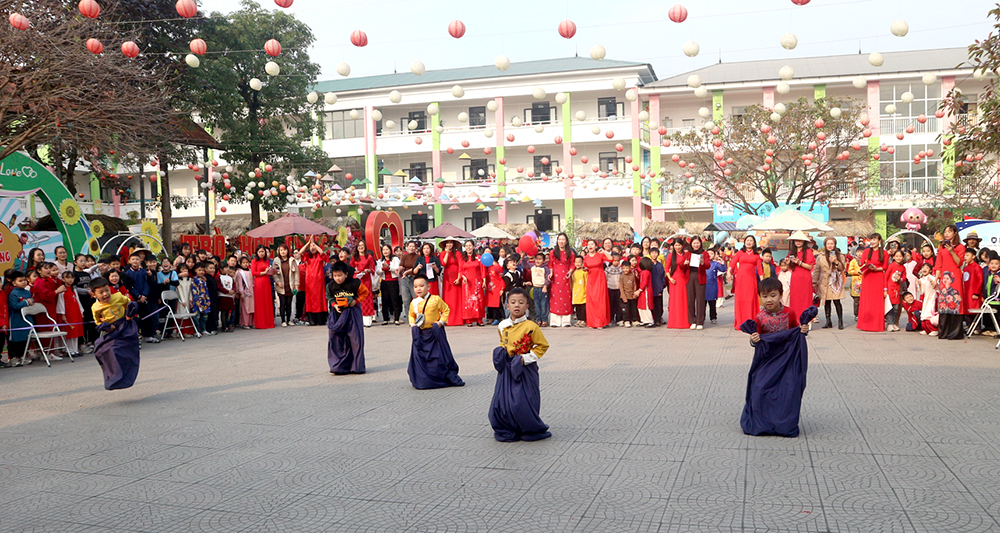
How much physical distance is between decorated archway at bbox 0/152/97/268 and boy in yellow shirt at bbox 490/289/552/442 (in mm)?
13844

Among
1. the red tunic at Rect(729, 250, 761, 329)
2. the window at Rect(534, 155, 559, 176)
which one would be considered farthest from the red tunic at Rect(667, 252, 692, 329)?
the window at Rect(534, 155, 559, 176)

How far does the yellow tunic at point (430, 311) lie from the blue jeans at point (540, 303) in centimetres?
666

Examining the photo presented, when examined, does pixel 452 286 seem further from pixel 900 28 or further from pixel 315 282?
pixel 900 28

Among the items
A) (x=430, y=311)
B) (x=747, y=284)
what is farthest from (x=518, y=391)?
(x=747, y=284)

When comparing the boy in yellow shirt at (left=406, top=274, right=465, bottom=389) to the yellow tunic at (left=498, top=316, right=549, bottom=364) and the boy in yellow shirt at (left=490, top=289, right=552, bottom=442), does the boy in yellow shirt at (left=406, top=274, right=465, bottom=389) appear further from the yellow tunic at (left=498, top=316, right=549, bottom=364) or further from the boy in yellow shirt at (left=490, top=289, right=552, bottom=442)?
the boy in yellow shirt at (left=490, top=289, right=552, bottom=442)

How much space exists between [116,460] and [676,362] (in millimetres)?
6634

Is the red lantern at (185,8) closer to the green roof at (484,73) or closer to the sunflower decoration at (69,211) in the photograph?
the sunflower decoration at (69,211)

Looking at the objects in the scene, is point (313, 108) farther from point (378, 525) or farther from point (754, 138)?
point (378, 525)

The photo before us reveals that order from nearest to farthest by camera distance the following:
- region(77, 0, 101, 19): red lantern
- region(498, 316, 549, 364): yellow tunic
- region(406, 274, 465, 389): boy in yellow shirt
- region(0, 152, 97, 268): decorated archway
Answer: region(498, 316, 549, 364): yellow tunic → region(406, 274, 465, 389): boy in yellow shirt → region(77, 0, 101, 19): red lantern → region(0, 152, 97, 268): decorated archway

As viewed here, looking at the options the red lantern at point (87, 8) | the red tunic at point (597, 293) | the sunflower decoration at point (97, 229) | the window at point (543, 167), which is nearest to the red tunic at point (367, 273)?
the red tunic at point (597, 293)

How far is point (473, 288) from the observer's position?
15.2 meters

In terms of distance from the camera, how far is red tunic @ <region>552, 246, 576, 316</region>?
14703 mm

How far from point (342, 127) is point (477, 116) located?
24.7ft

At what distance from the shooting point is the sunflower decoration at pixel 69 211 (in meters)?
16.2
